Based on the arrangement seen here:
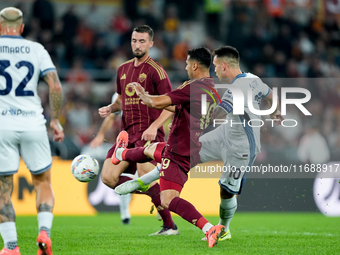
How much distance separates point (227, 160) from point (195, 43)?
427 inches

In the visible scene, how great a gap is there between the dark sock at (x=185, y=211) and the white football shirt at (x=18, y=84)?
1714 mm

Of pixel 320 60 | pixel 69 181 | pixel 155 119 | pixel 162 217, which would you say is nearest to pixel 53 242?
pixel 162 217

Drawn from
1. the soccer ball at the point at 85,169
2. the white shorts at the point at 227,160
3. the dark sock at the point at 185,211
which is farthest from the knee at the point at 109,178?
the dark sock at the point at 185,211

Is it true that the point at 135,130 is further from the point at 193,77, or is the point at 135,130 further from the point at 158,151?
the point at 193,77

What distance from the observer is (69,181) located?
10.8 m

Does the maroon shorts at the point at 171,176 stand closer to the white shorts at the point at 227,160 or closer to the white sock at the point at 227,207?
the white shorts at the point at 227,160

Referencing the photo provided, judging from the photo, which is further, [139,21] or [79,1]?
[79,1]

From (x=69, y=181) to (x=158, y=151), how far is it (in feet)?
16.6

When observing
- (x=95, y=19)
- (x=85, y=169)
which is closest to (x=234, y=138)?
(x=85, y=169)

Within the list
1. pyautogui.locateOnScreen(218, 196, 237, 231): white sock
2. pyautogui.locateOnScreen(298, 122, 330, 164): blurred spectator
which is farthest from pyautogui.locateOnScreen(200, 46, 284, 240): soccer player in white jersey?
pyautogui.locateOnScreen(298, 122, 330, 164): blurred spectator

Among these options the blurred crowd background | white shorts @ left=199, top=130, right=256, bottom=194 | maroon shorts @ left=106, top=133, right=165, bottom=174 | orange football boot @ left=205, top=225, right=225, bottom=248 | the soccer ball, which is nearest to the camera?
orange football boot @ left=205, top=225, right=225, bottom=248

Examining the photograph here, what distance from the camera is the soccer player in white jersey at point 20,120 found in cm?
486

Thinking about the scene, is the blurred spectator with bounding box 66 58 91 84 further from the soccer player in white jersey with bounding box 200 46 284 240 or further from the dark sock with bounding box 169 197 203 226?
the dark sock with bounding box 169 197 203 226

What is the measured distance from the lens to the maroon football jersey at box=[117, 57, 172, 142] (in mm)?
6854
